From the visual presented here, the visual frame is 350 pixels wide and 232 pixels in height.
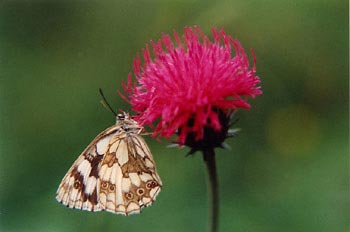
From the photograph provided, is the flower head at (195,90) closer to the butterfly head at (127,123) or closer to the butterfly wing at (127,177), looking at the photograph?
the butterfly head at (127,123)

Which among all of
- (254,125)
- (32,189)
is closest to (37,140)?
(32,189)

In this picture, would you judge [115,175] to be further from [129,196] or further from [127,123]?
[127,123]

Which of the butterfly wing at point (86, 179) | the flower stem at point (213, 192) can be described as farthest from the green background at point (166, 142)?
the flower stem at point (213, 192)

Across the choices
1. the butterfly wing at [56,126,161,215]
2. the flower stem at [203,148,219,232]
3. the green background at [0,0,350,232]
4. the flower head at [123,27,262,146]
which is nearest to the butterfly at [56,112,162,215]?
the butterfly wing at [56,126,161,215]

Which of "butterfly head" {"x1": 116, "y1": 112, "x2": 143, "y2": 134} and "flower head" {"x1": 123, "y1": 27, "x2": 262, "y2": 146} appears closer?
"flower head" {"x1": 123, "y1": 27, "x2": 262, "y2": 146}

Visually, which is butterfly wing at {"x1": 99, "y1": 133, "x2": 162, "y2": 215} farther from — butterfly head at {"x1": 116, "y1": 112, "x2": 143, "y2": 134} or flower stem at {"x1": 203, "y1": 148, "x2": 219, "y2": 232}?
flower stem at {"x1": 203, "y1": 148, "x2": 219, "y2": 232}

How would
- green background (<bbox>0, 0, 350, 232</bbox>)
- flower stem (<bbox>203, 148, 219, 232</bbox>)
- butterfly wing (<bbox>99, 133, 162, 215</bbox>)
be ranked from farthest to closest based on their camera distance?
green background (<bbox>0, 0, 350, 232</bbox>)
butterfly wing (<bbox>99, 133, 162, 215</bbox>)
flower stem (<bbox>203, 148, 219, 232</bbox>)
